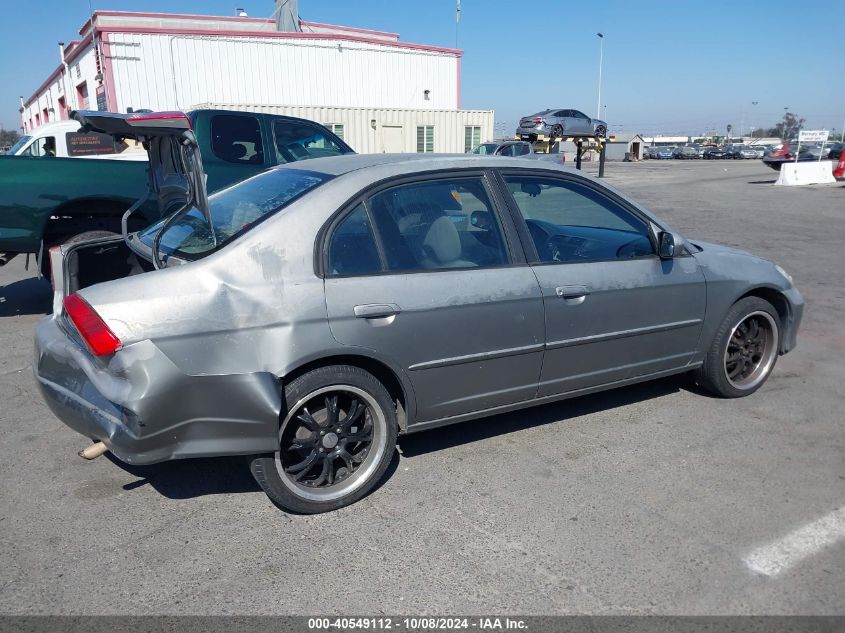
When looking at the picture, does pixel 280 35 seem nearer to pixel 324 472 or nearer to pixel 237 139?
pixel 237 139

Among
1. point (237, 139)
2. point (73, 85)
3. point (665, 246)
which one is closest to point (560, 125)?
point (73, 85)

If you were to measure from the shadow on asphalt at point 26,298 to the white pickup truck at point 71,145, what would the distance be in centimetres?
Answer: 229

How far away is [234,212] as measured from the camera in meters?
3.62

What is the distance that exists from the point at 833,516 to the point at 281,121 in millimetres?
7174

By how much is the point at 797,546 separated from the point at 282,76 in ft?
90.4

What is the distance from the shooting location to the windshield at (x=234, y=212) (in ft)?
10.9

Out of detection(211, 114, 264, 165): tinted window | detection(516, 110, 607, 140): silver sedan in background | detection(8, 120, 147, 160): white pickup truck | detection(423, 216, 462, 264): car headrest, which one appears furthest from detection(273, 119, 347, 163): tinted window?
detection(516, 110, 607, 140): silver sedan in background

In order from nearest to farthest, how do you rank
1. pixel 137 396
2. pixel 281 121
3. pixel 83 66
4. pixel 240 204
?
pixel 137 396
pixel 240 204
pixel 281 121
pixel 83 66

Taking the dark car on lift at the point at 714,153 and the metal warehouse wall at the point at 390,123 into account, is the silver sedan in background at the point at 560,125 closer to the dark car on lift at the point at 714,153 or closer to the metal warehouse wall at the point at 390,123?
A: the metal warehouse wall at the point at 390,123

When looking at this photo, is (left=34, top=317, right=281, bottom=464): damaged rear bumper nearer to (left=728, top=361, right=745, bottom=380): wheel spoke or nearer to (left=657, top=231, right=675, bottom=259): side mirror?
(left=657, top=231, right=675, bottom=259): side mirror

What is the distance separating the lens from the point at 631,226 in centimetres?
428

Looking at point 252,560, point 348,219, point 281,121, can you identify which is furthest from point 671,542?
point 281,121

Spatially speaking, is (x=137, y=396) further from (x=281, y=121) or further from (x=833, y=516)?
(x=281, y=121)

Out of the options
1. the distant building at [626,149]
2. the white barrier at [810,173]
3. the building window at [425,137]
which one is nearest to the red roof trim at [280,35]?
the building window at [425,137]
